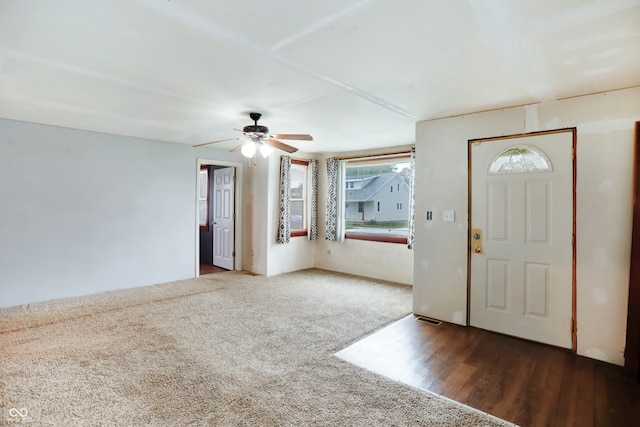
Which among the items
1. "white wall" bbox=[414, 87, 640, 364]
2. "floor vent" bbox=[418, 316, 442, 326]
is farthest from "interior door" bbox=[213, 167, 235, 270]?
"white wall" bbox=[414, 87, 640, 364]

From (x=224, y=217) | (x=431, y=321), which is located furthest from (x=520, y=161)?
(x=224, y=217)

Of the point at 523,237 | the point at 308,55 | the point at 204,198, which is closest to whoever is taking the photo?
the point at 308,55

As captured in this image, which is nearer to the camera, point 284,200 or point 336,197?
point 284,200

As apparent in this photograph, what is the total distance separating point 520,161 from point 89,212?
18.6ft

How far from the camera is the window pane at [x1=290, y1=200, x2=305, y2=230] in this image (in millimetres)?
6789

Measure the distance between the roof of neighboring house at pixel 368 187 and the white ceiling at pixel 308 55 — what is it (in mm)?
2389

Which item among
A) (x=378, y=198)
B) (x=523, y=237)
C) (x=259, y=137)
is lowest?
(x=523, y=237)

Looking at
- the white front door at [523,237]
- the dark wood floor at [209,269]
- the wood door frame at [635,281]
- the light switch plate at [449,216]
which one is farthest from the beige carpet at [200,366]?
the dark wood floor at [209,269]

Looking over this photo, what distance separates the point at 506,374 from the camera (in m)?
2.70

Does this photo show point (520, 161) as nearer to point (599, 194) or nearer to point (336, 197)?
point (599, 194)

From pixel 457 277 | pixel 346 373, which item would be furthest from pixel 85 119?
pixel 457 277

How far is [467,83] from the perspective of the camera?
9.14 feet

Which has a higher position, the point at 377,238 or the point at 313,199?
the point at 313,199

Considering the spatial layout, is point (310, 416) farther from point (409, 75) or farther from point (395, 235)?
point (395, 235)
